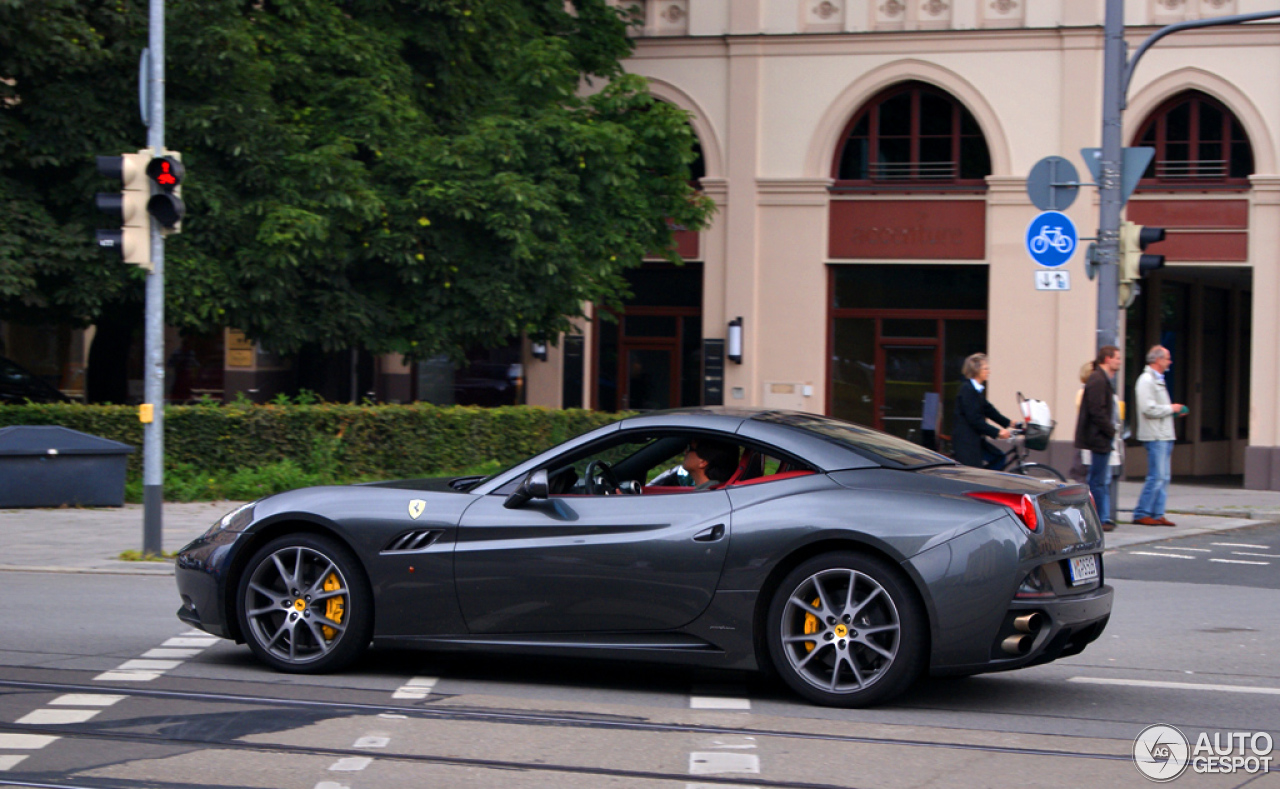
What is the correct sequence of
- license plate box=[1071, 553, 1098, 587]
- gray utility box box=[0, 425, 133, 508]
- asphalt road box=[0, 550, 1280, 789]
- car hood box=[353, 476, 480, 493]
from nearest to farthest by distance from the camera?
1. asphalt road box=[0, 550, 1280, 789]
2. license plate box=[1071, 553, 1098, 587]
3. car hood box=[353, 476, 480, 493]
4. gray utility box box=[0, 425, 133, 508]

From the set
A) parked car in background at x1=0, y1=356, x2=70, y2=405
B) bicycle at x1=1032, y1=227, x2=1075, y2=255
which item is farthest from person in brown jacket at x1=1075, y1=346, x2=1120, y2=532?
parked car in background at x1=0, y1=356, x2=70, y2=405

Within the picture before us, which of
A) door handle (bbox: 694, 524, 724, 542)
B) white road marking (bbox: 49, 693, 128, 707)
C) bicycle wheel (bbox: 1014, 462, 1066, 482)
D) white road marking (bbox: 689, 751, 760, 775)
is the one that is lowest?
white road marking (bbox: 49, 693, 128, 707)

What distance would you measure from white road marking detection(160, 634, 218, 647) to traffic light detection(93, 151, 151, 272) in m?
4.08

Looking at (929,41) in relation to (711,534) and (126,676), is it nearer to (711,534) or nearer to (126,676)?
(711,534)

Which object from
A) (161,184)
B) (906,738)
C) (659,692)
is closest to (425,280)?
(161,184)

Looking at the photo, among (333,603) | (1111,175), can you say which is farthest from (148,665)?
(1111,175)

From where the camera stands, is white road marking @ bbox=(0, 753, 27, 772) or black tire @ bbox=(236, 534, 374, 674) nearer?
white road marking @ bbox=(0, 753, 27, 772)

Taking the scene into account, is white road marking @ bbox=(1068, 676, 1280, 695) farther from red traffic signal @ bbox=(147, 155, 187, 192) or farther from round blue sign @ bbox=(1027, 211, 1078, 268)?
red traffic signal @ bbox=(147, 155, 187, 192)

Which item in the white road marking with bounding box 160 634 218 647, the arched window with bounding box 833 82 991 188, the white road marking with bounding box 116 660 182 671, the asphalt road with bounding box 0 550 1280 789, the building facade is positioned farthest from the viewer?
the arched window with bounding box 833 82 991 188

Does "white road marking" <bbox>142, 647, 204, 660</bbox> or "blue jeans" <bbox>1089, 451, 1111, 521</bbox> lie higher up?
"blue jeans" <bbox>1089, 451, 1111, 521</bbox>

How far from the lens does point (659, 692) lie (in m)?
6.37

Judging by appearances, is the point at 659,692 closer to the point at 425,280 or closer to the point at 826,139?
the point at 425,280

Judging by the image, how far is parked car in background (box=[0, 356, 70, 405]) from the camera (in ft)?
64.7

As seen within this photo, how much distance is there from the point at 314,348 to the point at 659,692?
13317mm
